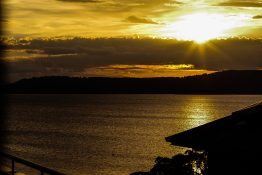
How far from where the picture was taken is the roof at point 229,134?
8859 mm

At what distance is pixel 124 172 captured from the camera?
56.3 m

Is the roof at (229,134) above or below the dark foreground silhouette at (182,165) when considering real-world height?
above

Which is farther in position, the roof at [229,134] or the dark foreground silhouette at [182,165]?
the dark foreground silhouette at [182,165]

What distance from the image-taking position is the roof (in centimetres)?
886

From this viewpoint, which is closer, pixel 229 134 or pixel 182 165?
pixel 229 134

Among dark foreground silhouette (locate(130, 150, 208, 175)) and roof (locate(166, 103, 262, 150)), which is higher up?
roof (locate(166, 103, 262, 150))

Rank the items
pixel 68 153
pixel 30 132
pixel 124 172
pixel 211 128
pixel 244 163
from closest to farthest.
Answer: pixel 244 163 → pixel 211 128 → pixel 124 172 → pixel 68 153 → pixel 30 132

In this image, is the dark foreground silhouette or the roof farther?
the dark foreground silhouette

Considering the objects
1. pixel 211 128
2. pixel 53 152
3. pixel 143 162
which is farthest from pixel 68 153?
pixel 211 128

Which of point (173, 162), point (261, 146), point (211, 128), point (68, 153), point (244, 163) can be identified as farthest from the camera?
point (68, 153)

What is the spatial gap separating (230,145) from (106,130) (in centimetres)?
10217

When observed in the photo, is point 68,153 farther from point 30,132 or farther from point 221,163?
point 221,163

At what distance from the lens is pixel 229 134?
9070mm

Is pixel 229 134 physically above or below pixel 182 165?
above
